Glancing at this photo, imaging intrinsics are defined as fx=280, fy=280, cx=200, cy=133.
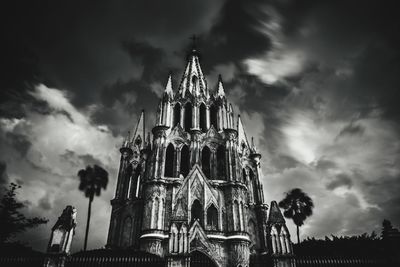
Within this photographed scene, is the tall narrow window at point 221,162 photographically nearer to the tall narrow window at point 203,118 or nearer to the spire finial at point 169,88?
the tall narrow window at point 203,118

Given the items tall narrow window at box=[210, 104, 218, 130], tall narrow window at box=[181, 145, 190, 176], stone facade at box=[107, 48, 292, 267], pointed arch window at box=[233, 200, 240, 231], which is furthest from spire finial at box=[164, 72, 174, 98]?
pointed arch window at box=[233, 200, 240, 231]

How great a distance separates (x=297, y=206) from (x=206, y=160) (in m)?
12.7

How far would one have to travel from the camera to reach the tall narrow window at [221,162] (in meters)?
29.0

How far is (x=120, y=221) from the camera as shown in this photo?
2730 centimetres

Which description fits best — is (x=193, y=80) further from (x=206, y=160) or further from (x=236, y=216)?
(x=236, y=216)

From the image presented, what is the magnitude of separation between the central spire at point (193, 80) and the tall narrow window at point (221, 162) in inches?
315

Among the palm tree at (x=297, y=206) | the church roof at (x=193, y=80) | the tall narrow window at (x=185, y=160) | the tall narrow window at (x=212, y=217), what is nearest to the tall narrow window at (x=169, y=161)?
the tall narrow window at (x=185, y=160)

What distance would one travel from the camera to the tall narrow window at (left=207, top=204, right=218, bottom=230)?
24.2 metres

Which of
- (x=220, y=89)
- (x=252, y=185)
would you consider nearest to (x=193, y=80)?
(x=220, y=89)

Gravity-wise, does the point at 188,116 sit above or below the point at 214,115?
below

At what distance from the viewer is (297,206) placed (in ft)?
110

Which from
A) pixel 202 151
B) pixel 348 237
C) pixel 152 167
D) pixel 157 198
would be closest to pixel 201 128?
pixel 202 151

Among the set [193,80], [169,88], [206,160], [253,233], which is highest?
[193,80]

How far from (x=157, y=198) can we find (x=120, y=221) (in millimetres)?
5723
